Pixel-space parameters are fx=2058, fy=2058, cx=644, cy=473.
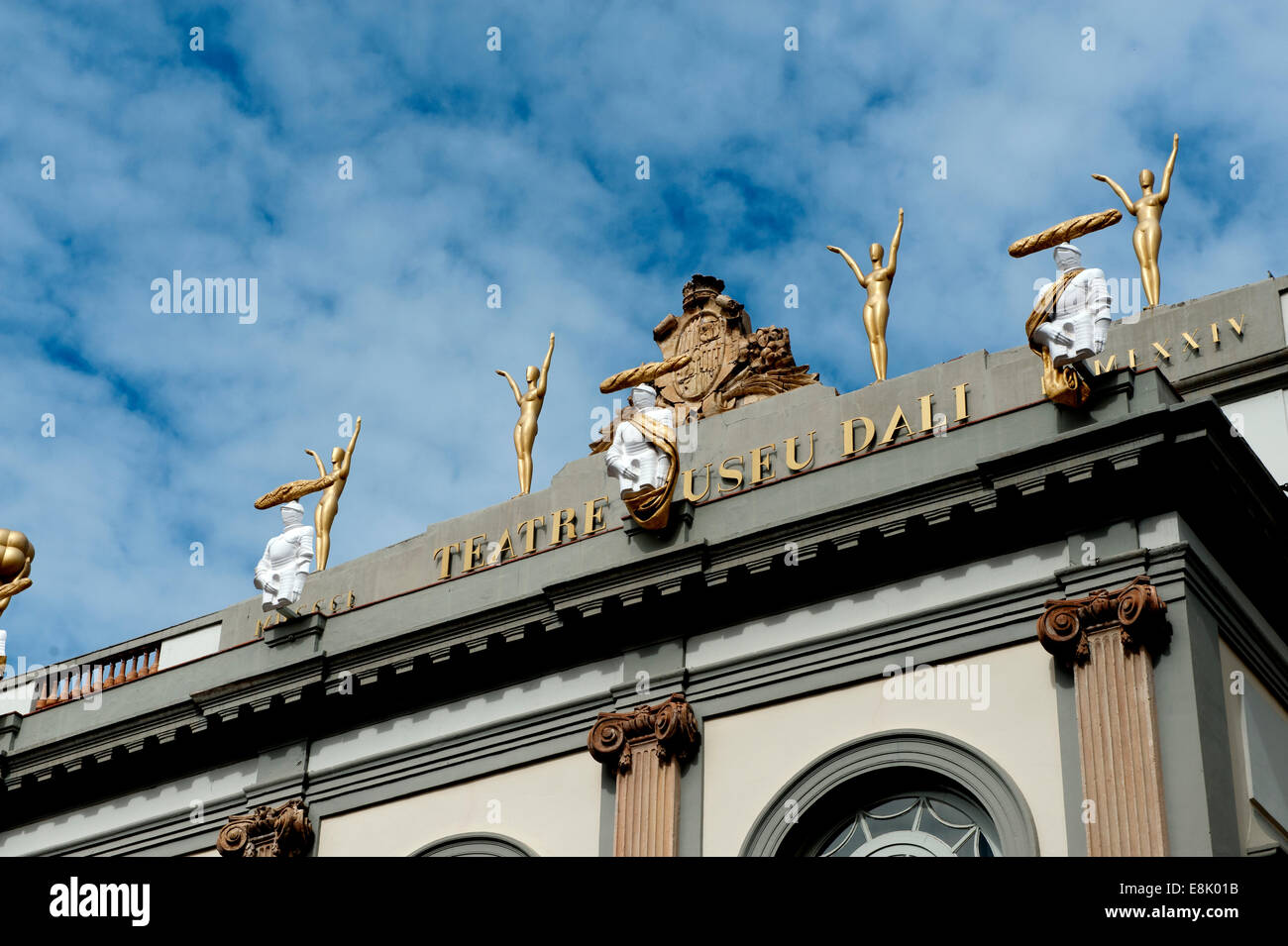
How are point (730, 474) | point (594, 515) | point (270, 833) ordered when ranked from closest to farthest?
1. point (270, 833)
2. point (730, 474)
3. point (594, 515)

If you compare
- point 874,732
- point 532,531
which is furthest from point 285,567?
point 874,732

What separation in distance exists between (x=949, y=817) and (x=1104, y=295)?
253 inches

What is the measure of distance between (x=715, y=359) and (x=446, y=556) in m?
5.38

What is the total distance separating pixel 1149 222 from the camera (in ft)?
102

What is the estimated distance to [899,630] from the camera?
24.6 m

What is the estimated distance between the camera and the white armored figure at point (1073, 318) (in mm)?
24078

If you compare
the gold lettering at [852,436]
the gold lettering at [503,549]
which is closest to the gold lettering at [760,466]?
the gold lettering at [852,436]

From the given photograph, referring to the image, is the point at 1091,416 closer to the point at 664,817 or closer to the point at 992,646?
the point at 992,646

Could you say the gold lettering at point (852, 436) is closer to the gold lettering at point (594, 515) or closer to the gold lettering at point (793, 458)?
the gold lettering at point (793, 458)

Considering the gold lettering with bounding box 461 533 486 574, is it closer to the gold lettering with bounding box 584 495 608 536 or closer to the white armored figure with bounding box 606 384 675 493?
the gold lettering with bounding box 584 495 608 536

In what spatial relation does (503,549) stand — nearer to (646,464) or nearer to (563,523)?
(563,523)

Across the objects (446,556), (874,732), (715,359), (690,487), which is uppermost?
(715,359)

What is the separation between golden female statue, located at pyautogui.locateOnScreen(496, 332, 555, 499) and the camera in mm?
34250
